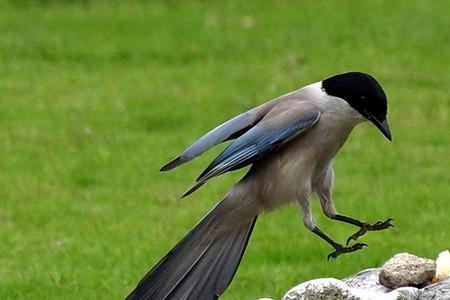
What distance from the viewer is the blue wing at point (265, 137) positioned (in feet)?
21.2

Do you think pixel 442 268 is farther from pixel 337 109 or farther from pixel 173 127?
pixel 173 127

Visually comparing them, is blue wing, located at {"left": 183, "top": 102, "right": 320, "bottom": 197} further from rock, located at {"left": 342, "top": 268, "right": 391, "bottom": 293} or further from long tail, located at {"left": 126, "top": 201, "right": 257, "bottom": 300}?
rock, located at {"left": 342, "top": 268, "right": 391, "bottom": 293}

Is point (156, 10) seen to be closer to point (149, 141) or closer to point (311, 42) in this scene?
point (311, 42)

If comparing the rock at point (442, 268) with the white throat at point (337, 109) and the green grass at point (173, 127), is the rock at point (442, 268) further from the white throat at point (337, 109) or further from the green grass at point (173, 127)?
the green grass at point (173, 127)

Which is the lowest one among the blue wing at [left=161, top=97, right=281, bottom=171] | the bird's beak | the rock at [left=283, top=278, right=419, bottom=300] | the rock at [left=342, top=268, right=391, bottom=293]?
→ the rock at [left=342, top=268, right=391, bottom=293]

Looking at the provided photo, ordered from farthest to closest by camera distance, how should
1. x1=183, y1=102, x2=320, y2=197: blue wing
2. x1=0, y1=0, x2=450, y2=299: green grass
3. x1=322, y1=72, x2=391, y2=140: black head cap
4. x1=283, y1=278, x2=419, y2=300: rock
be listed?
1. x1=0, y1=0, x2=450, y2=299: green grass
2. x1=183, y1=102, x2=320, y2=197: blue wing
3. x1=322, y1=72, x2=391, y2=140: black head cap
4. x1=283, y1=278, x2=419, y2=300: rock

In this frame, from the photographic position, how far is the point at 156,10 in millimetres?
17109

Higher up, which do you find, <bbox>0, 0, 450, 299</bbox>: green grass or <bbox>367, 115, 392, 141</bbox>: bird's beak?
<bbox>367, 115, 392, 141</bbox>: bird's beak

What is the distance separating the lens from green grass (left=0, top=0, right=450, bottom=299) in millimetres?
9094

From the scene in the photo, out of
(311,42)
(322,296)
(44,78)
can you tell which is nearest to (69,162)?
(44,78)

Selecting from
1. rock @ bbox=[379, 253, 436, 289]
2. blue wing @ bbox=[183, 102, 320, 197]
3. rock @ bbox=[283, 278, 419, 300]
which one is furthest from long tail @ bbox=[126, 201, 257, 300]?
rock @ bbox=[379, 253, 436, 289]

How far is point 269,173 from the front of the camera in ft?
21.6

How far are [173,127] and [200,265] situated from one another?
6.21 meters

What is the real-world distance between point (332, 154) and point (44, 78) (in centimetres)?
825
